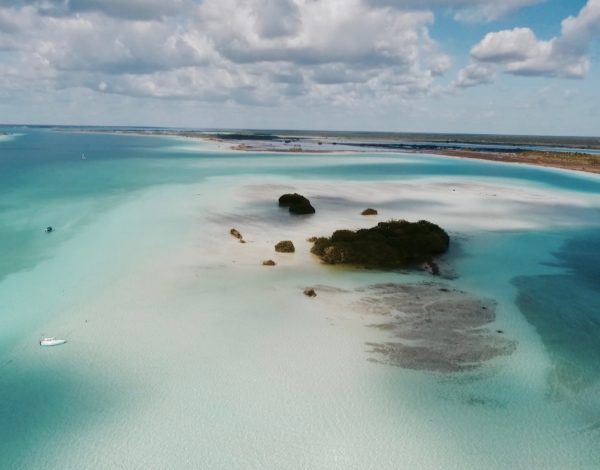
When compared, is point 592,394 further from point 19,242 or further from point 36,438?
point 19,242

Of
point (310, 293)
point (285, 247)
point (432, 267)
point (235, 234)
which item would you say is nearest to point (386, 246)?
point (432, 267)

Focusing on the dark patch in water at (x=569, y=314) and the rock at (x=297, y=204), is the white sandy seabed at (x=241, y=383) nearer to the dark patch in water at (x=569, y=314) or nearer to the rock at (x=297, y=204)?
the dark patch in water at (x=569, y=314)

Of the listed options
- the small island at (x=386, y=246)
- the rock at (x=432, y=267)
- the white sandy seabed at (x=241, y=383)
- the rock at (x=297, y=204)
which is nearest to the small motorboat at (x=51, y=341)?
the white sandy seabed at (x=241, y=383)

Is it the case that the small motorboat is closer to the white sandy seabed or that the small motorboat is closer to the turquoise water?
the white sandy seabed

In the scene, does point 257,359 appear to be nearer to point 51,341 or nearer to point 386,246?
point 51,341

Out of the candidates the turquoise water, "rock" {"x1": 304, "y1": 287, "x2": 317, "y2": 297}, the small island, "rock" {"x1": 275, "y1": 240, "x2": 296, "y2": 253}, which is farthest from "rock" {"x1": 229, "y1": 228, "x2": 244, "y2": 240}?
"rock" {"x1": 304, "y1": 287, "x2": 317, "y2": 297}

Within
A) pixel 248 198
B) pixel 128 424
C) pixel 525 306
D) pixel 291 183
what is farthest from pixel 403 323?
pixel 291 183

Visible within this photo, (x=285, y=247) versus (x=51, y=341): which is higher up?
(x=285, y=247)
